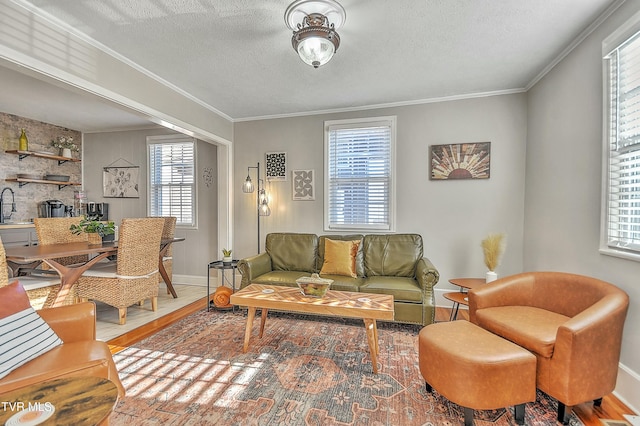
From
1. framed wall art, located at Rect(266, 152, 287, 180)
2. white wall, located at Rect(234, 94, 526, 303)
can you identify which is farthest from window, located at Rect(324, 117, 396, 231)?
framed wall art, located at Rect(266, 152, 287, 180)

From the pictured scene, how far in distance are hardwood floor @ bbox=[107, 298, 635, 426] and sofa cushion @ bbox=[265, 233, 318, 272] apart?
112cm

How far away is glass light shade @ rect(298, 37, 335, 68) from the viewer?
2.05 m

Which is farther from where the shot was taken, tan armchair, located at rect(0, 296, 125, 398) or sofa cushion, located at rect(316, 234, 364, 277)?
sofa cushion, located at rect(316, 234, 364, 277)

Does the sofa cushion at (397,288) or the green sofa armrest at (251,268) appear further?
the green sofa armrest at (251,268)

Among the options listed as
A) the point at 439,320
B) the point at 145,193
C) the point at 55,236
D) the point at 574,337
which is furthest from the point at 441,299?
the point at 145,193

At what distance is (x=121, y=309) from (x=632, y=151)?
15.2 feet

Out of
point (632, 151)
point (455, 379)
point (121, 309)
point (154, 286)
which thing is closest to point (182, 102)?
point (154, 286)

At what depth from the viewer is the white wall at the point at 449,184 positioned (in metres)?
3.49

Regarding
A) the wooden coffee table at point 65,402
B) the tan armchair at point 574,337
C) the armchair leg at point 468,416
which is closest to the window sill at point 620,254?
the tan armchair at point 574,337

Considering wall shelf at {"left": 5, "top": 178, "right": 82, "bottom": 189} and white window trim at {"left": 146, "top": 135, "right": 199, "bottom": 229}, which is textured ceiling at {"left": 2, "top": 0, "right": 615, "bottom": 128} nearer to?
white window trim at {"left": 146, "top": 135, "right": 199, "bottom": 229}

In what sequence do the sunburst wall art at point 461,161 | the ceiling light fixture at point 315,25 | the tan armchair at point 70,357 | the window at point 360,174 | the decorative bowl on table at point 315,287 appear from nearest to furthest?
the tan armchair at point 70,357 < the ceiling light fixture at point 315,25 < the decorative bowl on table at point 315,287 < the sunburst wall art at point 461,161 < the window at point 360,174

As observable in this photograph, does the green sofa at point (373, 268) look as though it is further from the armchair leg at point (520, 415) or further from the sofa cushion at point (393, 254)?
the armchair leg at point (520, 415)

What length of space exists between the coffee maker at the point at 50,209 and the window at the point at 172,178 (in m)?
1.39

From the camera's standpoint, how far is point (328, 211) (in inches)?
163
